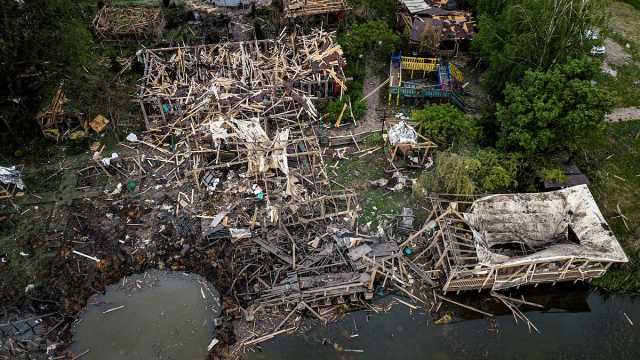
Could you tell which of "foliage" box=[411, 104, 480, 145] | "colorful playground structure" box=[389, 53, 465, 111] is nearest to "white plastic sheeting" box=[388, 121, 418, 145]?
"foliage" box=[411, 104, 480, 145]

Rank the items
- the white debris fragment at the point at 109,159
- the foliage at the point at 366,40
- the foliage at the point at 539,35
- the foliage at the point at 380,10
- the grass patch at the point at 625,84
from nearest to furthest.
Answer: the foliage at the point at 539,35 < the white debris fragment at the point at 109,159 < the grass patch at the point at 625,84 < the foliage at the point at 366,40 < the foliage at the point at 380,10

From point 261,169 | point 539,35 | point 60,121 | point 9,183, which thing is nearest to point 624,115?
point 539,35

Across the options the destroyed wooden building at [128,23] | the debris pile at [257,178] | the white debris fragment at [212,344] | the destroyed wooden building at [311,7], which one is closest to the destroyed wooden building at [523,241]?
the debris pile at [257,178]

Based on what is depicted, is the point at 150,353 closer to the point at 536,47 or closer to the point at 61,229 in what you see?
Result: the point at 61,229

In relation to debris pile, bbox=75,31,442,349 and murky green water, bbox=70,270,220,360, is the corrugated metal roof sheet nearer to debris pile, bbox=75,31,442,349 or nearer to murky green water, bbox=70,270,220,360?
debris pile, bbox=75,31,442,349

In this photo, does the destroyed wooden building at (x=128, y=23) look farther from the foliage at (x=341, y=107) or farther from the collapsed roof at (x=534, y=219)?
the collapsed roof at (x=534, y=219)

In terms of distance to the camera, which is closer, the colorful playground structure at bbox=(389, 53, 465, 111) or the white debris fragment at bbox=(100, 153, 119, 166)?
the white debris fragment at bbox=(100, 153, 119, 166)
